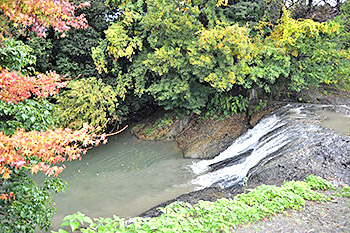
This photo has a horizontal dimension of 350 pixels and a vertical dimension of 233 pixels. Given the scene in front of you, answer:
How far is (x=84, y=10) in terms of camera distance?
1140cm

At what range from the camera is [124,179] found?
864cm

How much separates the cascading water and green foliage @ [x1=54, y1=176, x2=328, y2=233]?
228 cm

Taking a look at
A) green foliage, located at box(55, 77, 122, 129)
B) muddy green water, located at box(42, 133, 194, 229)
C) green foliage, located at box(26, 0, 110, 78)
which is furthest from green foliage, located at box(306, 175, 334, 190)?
green foliage, located at box(26, 0, 110, 78)

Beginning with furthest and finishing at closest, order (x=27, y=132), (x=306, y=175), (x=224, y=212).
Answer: (x=306, y=175)
(x=224, y=212)
(x=27, y=132)

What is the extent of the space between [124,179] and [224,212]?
17.6ft

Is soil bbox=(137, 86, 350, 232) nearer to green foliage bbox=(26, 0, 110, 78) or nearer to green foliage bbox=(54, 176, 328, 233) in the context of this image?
green foliage bbox=(54, 176, 328, 233)

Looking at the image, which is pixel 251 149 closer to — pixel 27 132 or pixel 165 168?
pixel 165 168

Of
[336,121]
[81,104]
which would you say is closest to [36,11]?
[81,104]

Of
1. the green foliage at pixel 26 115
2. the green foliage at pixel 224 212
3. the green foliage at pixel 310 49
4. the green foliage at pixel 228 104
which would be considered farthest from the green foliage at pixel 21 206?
the green foliage at pixel 310 49

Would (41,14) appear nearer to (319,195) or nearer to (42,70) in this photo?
(319,195)

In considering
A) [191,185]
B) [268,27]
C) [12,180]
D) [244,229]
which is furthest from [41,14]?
[268,27]

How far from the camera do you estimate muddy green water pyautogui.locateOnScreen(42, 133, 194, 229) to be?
7.05 meters

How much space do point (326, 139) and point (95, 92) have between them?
7880mm

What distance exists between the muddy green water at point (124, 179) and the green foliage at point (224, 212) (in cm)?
305
